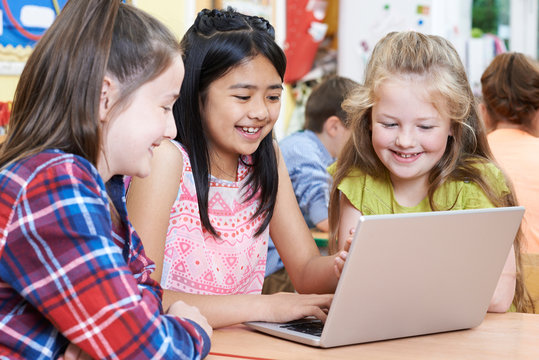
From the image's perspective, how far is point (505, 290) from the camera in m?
1.36

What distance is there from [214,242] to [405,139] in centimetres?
45

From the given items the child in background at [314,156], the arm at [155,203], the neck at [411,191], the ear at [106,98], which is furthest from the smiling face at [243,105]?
the child in background at [314,156]

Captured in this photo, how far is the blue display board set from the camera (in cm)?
213

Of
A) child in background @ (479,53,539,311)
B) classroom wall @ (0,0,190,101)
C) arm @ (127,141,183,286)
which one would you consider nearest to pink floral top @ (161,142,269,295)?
arm @ (127,141,183,286)

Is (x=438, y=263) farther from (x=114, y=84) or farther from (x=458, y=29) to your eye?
(x=458, y=29)

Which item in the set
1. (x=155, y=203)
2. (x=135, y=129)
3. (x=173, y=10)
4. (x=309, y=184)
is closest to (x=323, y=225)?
(x=309, y=184)

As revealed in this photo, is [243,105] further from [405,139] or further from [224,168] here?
[405,139]

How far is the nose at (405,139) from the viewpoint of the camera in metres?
1.46

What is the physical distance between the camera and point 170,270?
146 cm

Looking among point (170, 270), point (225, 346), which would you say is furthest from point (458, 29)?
point (225, 346)

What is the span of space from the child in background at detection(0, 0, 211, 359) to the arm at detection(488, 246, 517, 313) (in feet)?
Result: 1.91

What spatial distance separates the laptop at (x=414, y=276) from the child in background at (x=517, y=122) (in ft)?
4.46

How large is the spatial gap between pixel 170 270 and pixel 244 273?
0.18 meters

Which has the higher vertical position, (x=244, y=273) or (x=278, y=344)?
(x=278, y=344)
